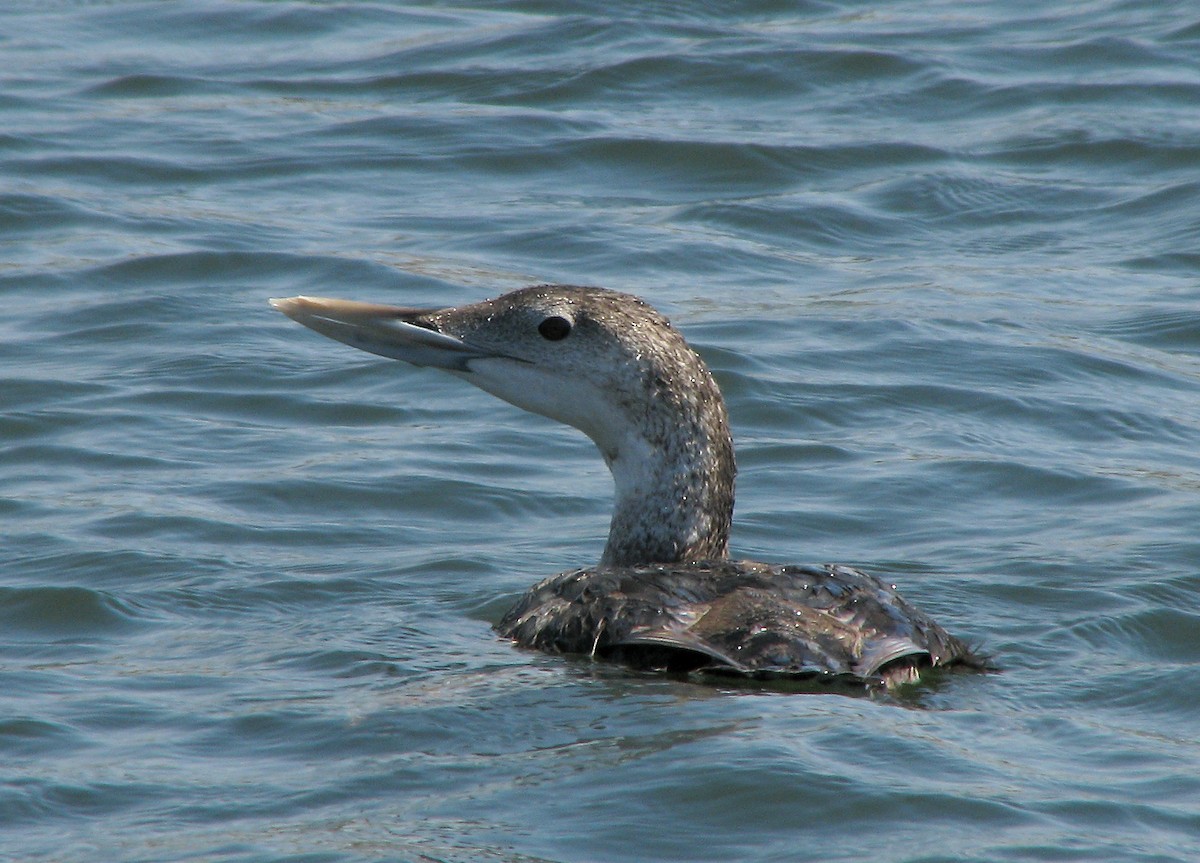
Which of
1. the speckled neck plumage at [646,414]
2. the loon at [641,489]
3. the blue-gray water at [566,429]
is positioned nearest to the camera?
the blue-gray water at [566,429]

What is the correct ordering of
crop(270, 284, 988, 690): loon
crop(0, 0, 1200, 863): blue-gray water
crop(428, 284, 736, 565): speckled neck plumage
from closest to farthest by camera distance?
crop(0, 0, 1200, 863): blue-gray water → crop(270, 284, 988, 690): loon → crop(428, 284, 736, 565): speckled neck plumage

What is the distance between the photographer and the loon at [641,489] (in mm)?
4773

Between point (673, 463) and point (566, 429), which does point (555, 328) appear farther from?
point (566, 429)

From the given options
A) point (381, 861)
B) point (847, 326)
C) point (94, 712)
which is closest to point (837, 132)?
point (847, 326)

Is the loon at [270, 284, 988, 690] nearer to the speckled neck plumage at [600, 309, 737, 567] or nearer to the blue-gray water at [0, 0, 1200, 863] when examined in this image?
the speckled neck plumage at [600, 309, 737, 567]

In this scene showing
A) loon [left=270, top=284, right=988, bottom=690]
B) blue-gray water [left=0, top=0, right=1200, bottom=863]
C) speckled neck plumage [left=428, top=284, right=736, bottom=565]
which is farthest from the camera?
speckled neck plumage [left=428, top=284, right=736, bottom=565]

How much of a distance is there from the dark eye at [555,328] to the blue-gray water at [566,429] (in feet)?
2.59

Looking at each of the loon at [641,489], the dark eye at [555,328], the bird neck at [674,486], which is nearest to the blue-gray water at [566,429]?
the loon at [641,489]

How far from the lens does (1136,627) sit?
5.66 metres

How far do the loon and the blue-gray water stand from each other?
0.12m

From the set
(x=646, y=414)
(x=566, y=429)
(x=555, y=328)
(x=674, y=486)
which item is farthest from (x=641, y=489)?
(x=566, y=429)

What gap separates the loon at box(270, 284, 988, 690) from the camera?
477 cm

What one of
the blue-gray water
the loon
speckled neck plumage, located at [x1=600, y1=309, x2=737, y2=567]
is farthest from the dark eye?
the blue-gray water

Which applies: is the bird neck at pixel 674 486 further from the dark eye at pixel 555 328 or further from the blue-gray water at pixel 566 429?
the blue-gray water at pixel 566 429
